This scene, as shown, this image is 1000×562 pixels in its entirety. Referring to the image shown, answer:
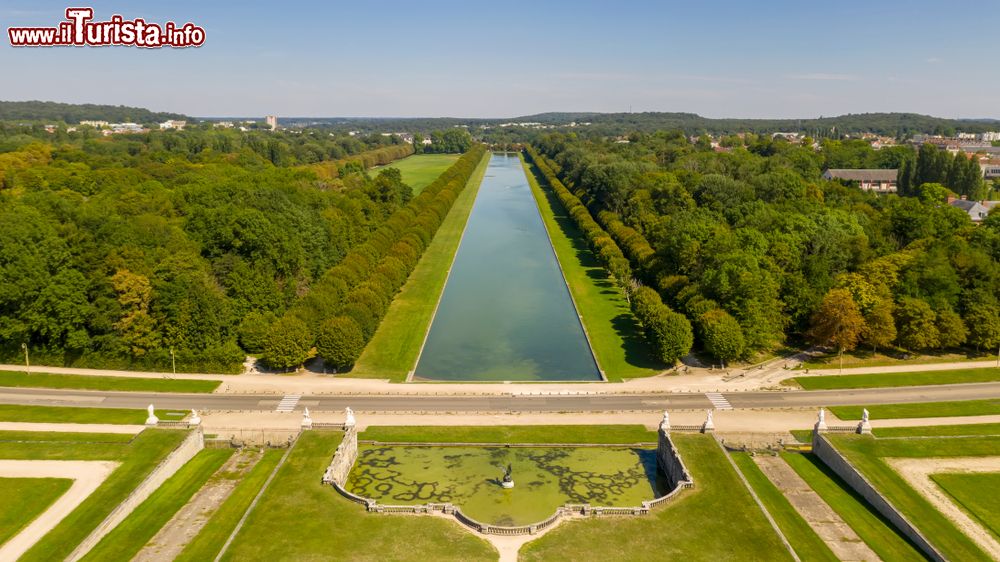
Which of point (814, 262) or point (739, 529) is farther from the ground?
point (814, 262)

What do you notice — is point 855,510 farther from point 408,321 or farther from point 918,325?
point 408,321

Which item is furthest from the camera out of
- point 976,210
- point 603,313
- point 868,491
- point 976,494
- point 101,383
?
point 976,210

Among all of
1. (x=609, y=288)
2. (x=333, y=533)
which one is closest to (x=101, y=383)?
(x=333, y=533)

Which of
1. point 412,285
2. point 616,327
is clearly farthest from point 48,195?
point 616,327

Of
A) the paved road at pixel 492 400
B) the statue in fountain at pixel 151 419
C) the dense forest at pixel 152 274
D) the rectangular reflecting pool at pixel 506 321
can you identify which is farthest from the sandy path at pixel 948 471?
the dense forest at pixel 152 274

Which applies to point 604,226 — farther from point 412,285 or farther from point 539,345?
Answer: point 539,345

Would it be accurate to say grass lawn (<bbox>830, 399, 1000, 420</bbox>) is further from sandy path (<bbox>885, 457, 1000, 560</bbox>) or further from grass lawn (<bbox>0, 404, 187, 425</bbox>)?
grass lawn (<bbox>0, 404, 187, 425</bbox>)
